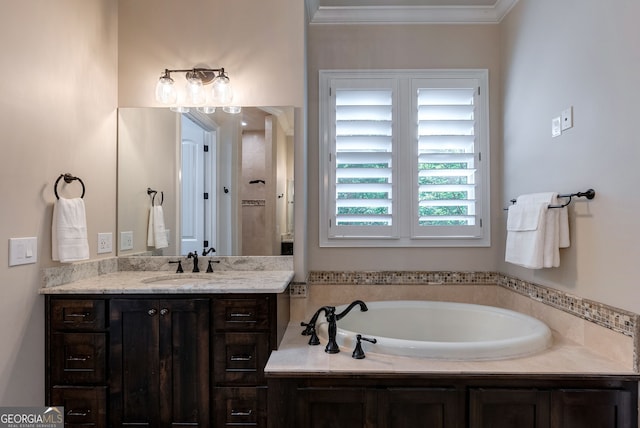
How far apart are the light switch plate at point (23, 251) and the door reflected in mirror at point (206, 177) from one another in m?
0.65

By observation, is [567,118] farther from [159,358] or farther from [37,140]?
[37,140]

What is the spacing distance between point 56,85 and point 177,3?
101 cm

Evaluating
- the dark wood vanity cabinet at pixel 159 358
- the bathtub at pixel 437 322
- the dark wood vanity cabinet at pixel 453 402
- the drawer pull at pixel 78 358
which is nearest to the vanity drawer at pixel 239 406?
the dark wood vanity cabinet at pixel 159 358

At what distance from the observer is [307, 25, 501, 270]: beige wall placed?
8.82 feet

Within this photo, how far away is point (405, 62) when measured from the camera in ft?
8.84

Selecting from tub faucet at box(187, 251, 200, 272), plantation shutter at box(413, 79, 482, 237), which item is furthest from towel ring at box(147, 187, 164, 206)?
plantation shutter at box(413, 79, 482, 237)

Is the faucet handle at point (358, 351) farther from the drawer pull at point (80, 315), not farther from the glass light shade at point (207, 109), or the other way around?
the glass light shade at point (207, 109)

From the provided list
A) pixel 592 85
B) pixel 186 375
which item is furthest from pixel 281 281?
pixel 592 85

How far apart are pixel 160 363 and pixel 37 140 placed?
125cm

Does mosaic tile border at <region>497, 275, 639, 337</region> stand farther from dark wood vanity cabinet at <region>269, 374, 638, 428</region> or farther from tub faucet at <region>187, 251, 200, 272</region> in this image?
tub faucet at <region>187, 251, 200, 272</region>

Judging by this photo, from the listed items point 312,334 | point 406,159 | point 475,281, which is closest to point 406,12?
point 406,159

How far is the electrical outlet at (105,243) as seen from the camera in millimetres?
2213

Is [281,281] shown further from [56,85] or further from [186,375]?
[56,85]

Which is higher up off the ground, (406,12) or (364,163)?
(406,12)
